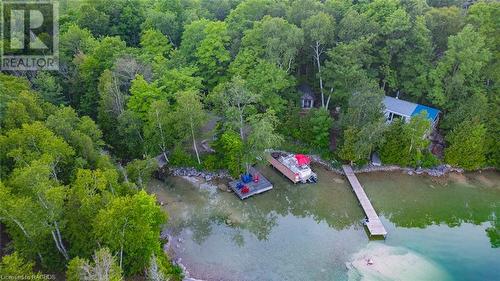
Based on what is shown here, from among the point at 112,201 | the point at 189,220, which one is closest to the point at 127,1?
the point at 189,220

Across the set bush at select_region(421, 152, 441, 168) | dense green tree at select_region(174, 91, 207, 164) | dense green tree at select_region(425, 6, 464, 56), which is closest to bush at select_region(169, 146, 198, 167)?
dense green tree at select_region(174, 91, 207, 164)

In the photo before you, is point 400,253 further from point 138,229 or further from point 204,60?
point 204,60

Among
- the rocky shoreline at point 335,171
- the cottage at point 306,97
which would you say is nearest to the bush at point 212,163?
the rocky shoreline at point 335,171

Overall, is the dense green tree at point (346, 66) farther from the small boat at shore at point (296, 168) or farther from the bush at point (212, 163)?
the bush at point (212, 163)

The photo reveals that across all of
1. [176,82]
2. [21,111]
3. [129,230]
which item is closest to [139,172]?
[129,230]

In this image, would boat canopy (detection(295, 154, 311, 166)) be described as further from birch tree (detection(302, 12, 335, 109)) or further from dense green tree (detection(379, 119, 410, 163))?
birch tree (detection(302, 12, 335, 109))

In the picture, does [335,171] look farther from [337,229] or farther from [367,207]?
[337,229]
